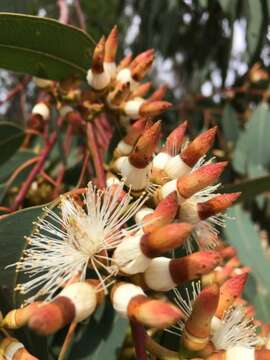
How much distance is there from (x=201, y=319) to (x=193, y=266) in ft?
0.25

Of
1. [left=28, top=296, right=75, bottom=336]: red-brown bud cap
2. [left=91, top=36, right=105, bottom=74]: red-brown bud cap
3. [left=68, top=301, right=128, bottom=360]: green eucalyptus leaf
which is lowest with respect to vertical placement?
[left=68, top=301, right=128, bottom=360]: green eucalyptus leaf

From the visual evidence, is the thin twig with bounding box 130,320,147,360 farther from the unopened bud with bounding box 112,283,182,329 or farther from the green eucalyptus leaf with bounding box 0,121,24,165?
the green eucalyptus leaf with bounding box 0,121,24,165

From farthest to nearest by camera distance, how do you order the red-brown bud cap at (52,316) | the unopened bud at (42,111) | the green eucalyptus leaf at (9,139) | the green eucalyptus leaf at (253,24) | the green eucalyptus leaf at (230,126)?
the green eucalyptus leaf at (230,126) < the green eucalyptus leaf at (253,24) < the green eucalyptus leaf at (9,139) < the unopened bud at (42,111) < the red-brown bud cap at (52,316)

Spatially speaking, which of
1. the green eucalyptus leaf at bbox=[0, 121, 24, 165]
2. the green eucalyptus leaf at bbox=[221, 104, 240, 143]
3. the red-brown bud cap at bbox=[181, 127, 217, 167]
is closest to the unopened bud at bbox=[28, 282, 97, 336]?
the red-brown bud cap at bbox=[181, 127, 217, 167]

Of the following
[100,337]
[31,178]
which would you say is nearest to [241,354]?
[100,337]

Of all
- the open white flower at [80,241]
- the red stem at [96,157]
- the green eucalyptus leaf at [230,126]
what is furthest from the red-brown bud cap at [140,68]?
the green eucalyptus leaf at [230,126]

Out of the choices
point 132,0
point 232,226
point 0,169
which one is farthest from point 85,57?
point 132,0

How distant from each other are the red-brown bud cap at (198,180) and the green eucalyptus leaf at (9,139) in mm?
732

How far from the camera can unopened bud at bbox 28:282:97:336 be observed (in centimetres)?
64

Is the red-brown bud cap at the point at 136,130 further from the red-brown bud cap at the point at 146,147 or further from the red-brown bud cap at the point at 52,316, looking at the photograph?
the red-brown bud cap at the point at 52,316

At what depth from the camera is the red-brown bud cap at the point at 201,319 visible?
2.38 ft

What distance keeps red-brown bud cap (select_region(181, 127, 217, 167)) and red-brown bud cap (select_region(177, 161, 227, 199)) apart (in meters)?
0.05

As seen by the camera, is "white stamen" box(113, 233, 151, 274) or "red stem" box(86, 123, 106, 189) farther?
"red stem" box(86, 123, 106, 189)

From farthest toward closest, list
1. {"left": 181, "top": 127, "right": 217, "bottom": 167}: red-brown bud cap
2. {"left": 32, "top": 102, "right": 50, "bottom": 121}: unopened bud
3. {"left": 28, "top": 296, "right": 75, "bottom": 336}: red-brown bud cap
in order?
{"left": 32, "top": 102, "right": 50, "bottom": 121}: unopened bud
{"left": 181, "top": 127, "right": 217, "bottom": 167}: red-brown bud cap
{"left": 28, "top": 296, "right": 75, "bottom": 336}: red-brown bud cap
